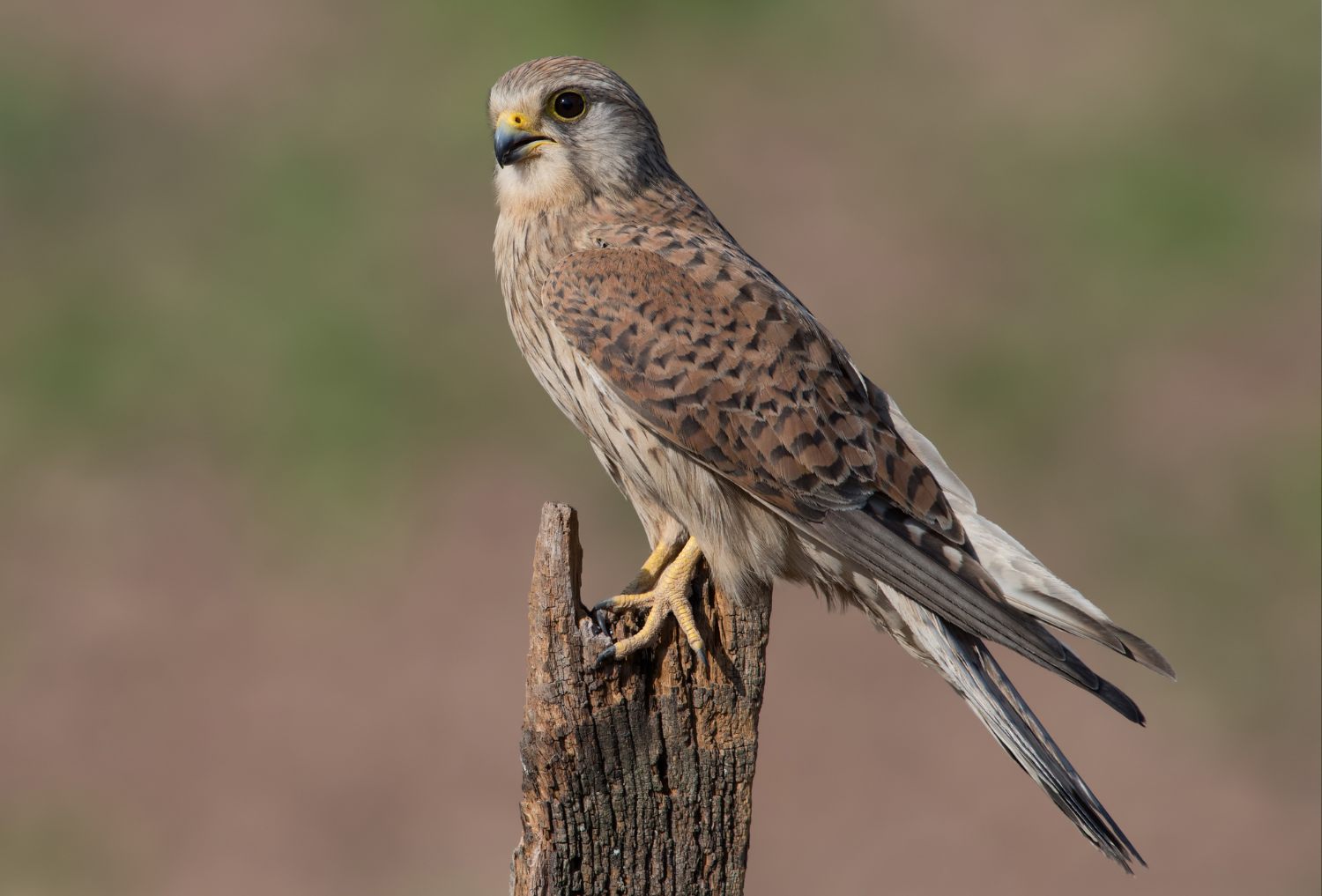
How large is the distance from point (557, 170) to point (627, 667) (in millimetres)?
1572

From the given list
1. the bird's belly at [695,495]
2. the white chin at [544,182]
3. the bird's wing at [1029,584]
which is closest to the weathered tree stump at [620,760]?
the bird's belly at [695,495]

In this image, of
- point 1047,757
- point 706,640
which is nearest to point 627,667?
point 706,640

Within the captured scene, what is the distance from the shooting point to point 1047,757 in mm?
2934

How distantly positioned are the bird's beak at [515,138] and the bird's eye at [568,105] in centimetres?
Result: 9

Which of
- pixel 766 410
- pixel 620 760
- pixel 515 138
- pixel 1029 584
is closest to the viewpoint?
pixel 620 760

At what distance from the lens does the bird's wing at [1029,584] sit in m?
2.97

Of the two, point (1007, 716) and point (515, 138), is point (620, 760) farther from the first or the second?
point (515, 138)

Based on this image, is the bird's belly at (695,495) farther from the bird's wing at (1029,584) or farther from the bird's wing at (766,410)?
the bird's wing at (1029,584)

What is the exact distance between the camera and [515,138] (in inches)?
145

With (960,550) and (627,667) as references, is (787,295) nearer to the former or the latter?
(960,550)

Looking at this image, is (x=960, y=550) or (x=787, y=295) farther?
(x=787, y=295)

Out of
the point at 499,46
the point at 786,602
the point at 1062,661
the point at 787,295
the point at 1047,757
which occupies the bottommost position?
the point at 1047,757

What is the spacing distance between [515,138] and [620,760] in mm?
1900

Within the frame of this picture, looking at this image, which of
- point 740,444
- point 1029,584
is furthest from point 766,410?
point 1029,584
